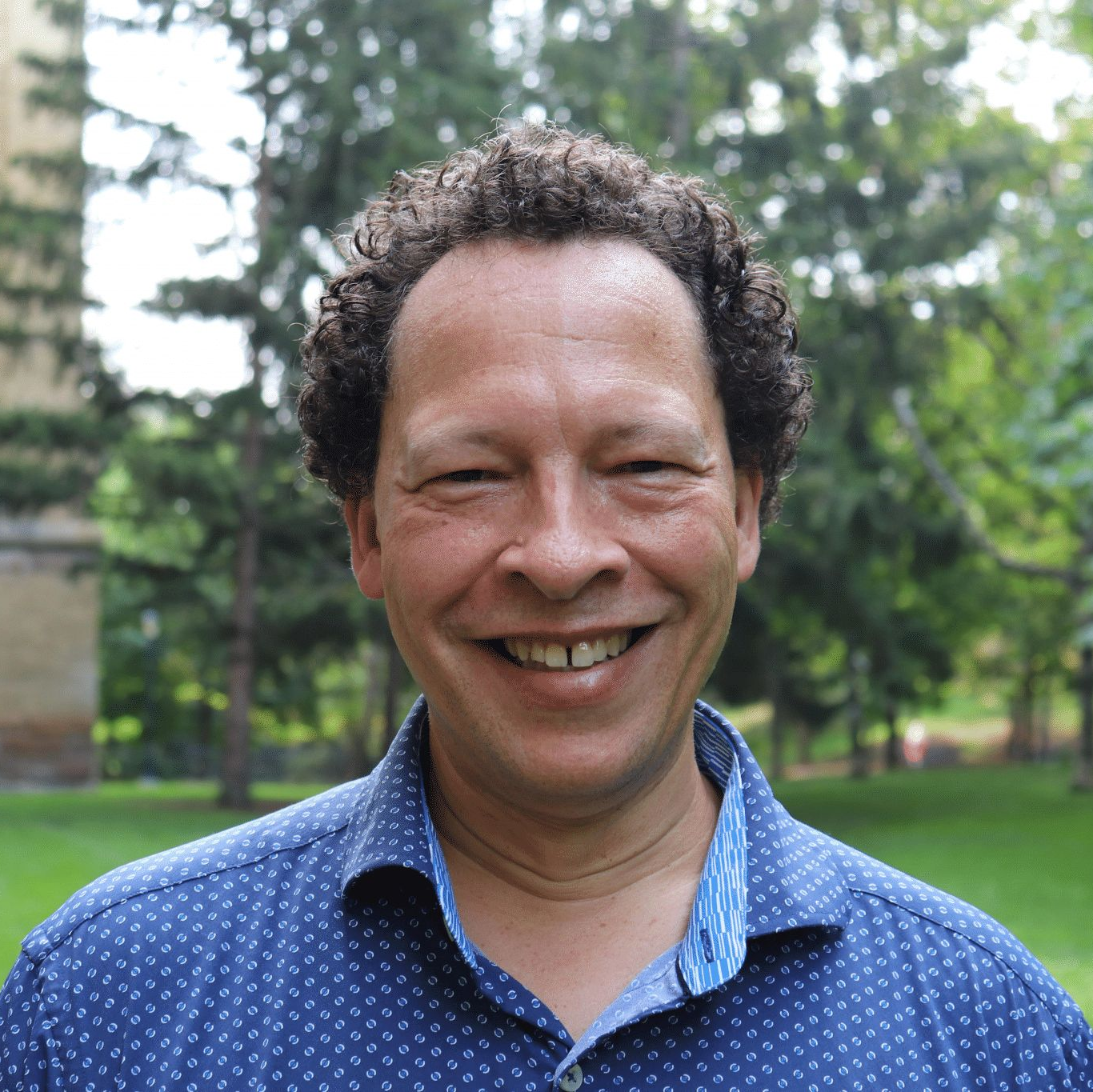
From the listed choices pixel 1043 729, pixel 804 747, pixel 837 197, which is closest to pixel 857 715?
pixel 804 747

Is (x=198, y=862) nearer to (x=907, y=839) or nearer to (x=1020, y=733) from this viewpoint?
(x=907, y=839)

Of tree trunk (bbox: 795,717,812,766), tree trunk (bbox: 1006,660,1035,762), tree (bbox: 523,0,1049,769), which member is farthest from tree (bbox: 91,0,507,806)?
tree trunk (bbox: 1006,660,1035,762)

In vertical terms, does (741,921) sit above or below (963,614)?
above

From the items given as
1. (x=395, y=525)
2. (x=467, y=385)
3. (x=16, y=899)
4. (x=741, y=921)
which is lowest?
(x=16, y=899)

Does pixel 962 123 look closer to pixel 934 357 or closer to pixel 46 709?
pixel 934 357

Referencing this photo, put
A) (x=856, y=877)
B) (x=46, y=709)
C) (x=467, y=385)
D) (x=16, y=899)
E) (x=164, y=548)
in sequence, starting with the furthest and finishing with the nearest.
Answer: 1. (x=164, y=548)
2. (x=46, y=709)
3. (x=16, y=899)
4. (x=856, y=877)
5. (x=467, y=385)

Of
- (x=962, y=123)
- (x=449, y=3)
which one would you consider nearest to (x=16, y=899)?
(x=449, y=3)

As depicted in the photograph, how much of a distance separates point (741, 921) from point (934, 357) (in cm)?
1711

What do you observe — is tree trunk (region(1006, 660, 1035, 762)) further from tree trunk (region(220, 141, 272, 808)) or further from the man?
the man

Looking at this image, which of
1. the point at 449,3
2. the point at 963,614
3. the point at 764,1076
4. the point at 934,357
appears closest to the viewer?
the point at 764,1076

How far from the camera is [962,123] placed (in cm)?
2236

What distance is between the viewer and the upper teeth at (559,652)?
5.73 feet

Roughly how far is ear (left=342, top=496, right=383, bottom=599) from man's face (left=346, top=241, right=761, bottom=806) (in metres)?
0.15

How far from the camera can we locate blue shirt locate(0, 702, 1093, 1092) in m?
1.66
